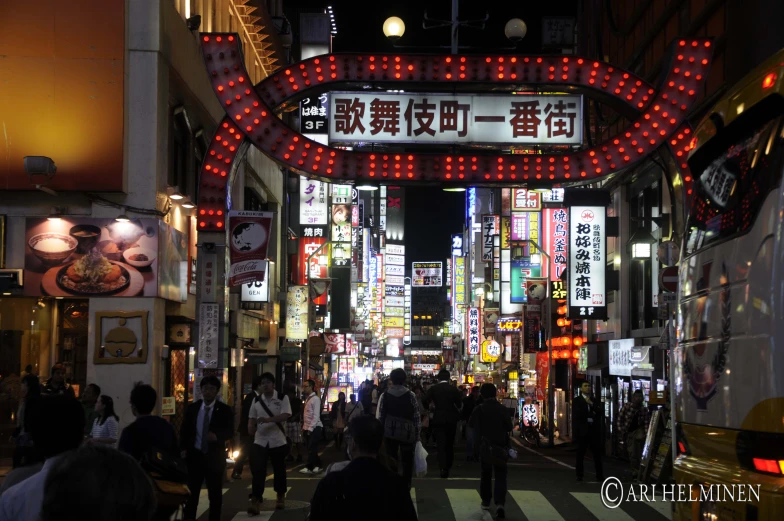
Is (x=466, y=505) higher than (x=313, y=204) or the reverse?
the reverse

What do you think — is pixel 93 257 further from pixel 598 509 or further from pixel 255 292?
pixel 255 292

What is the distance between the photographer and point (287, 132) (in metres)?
15.8

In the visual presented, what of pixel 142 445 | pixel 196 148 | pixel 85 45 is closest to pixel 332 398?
pixel 196 148

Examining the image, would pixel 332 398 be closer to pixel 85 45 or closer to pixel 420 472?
pixel 85 45

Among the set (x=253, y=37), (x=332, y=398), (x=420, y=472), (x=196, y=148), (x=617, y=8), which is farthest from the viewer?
(x=332, y=398)

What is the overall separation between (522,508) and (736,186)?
8.17 metres

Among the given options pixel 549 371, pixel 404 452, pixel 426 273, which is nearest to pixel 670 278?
pixel 404 452

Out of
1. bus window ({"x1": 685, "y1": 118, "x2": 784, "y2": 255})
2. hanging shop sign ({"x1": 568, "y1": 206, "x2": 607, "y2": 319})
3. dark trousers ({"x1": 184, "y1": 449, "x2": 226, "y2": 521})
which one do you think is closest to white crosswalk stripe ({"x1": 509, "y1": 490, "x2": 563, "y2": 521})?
dark trousers ({"x1": 184, "y1": 449, "x2": 226, "y2": 521})

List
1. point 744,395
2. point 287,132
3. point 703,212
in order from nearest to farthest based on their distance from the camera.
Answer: point 744,395
point 703,212
point 287,132

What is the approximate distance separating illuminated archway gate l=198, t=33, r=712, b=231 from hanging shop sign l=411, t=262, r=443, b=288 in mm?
160897

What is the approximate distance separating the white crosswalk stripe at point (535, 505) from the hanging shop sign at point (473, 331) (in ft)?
180

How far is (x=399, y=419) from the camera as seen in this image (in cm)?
1345

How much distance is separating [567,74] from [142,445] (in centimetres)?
1029

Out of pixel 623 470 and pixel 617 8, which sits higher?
pixel 617 8
